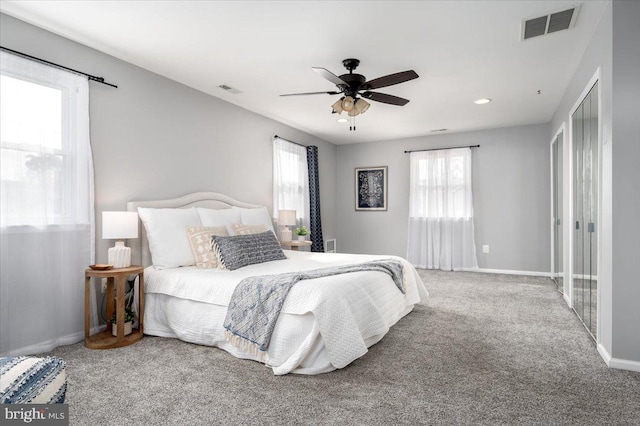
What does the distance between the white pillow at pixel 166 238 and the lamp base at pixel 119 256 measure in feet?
1.06

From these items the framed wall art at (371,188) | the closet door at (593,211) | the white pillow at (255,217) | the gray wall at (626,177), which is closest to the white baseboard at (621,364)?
the gray wall at (626,177)

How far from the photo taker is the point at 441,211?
684cm

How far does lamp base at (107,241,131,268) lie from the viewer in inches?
123

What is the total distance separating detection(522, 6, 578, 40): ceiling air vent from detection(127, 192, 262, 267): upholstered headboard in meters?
3.41

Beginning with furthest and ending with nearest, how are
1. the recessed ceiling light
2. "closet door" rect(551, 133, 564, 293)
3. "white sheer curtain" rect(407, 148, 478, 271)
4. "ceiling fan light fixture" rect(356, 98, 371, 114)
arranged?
"white sheer curtain" rect(407, 148, 478, 271)
"closet door" rect(551, 133, 564, 293)
the recessed ceiling light
"ceiling fan light fixture" rect(356, 98, 371, 114)

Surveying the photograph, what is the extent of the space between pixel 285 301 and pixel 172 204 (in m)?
1.94

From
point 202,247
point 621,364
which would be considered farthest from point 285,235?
point 621,364

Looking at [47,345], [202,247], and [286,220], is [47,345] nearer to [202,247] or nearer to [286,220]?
[202,247]

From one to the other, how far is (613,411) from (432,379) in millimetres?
923

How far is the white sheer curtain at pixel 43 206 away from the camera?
273cm

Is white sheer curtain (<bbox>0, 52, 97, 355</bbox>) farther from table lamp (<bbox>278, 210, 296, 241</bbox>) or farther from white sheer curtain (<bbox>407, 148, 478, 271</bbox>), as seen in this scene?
white sheer curtain (<bbox>407, 148, 478, 271</bbox>)

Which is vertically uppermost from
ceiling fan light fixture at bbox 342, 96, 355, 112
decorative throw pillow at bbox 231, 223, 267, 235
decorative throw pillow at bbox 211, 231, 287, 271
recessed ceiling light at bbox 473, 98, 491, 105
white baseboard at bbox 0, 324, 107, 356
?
recessed ceiling light at bbox 473, 98, 491, 105

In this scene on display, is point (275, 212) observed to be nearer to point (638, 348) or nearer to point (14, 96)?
point (14, 96)

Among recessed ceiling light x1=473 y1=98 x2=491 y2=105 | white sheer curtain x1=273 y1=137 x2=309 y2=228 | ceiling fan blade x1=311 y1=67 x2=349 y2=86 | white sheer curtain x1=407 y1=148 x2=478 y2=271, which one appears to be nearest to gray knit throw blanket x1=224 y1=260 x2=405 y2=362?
ceiling fan blade x1=311 y1=67 x2=349 y2=86
